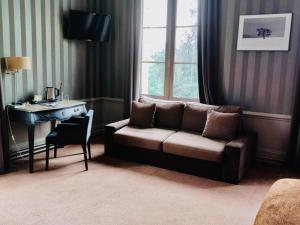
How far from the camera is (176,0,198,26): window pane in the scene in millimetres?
4539

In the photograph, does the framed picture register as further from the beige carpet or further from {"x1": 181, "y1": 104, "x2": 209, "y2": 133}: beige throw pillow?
the beige carpet

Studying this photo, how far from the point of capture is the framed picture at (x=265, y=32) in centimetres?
386

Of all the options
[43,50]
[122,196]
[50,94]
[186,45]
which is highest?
[186,45]

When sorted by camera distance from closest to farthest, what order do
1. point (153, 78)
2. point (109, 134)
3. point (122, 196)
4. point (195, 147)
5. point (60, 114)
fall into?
point (122, 196) → point (195, 147) → point (60, 114) → point (109, 134) → point (153, 78)

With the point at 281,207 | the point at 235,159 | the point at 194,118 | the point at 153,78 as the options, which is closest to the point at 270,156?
the point at 235,159

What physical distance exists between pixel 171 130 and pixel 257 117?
50.9 inches

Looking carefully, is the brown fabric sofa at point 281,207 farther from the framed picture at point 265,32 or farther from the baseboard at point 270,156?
the framed picture at point 265,32

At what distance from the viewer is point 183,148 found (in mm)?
3641

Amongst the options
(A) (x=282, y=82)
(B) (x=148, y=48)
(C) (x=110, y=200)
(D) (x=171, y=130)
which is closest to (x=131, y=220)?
(C) (x=110, y=200)

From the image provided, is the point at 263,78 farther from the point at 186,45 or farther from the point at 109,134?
the point at 109,134

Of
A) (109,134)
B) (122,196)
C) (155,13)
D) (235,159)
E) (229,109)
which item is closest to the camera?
(122,196)

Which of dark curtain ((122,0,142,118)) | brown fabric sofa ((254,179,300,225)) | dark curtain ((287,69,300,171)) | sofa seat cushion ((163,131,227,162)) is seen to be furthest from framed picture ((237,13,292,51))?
brown fabric sofa ((254,179,300,225))

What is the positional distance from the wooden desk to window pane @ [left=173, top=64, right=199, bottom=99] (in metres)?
1.75

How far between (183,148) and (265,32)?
201 cm
